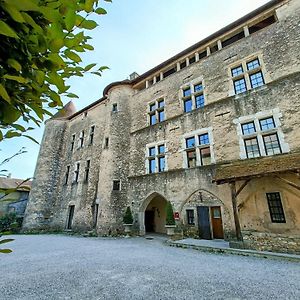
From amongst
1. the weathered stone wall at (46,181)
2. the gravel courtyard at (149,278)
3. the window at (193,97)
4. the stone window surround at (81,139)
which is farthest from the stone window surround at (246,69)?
the weathered stone wall at (46,181)

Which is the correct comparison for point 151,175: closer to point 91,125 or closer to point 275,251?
point 275,251

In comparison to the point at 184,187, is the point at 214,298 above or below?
below

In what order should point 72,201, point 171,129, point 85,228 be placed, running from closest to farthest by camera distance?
1. point 171,129
2. point 85,228
3. point 72,201

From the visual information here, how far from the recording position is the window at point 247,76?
9.40 metres

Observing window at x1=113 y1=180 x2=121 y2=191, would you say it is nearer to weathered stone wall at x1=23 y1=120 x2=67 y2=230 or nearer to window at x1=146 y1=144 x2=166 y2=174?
window at x1=146 y1=144 x2=166 y2=174

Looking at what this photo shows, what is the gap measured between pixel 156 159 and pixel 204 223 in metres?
4.53

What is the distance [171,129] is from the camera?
11.6 metres

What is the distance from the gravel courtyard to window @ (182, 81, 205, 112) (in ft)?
26.1

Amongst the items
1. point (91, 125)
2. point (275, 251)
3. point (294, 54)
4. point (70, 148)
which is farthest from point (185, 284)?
point (70, 148)

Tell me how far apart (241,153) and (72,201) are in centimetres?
1283

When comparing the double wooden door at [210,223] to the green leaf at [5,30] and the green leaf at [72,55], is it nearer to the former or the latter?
the green leaf at [72,55]

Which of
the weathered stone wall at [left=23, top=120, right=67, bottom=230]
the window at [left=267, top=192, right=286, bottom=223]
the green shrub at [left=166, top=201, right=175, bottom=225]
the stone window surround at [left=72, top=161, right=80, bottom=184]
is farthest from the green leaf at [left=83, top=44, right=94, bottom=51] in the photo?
the weathered stone wall at [left=23, top=120, right=67, bottom=230]

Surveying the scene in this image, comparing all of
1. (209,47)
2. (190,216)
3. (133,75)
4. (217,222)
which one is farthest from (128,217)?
(133,75)

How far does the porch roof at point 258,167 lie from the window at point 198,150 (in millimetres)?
1398
